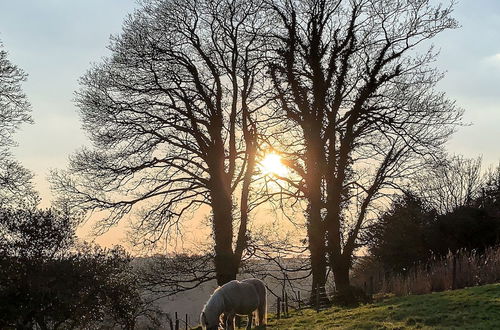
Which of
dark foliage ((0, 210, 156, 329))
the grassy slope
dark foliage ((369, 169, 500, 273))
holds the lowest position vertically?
the grassy slope

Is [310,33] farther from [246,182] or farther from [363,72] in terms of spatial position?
[246,182]

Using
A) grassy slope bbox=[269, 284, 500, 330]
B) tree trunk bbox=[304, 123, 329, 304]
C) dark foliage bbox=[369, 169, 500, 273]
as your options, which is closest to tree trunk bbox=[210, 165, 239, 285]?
tree trunk bbox=[304, 123, 329, 304]

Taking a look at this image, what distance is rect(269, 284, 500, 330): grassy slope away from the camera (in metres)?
14.7

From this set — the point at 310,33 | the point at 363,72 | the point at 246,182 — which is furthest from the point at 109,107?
the point at 363,72

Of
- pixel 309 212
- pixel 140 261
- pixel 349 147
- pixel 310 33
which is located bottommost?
pixel 140 261

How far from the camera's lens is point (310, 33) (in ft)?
92.5

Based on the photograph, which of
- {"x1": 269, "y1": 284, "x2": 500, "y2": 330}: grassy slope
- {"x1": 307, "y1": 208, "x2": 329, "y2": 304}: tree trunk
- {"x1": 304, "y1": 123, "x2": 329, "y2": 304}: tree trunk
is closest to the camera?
{"x1": 269, "y1": 284, "x2": 500, "y2": 330}: grassy slope

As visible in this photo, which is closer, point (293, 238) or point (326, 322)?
point (326, 322)

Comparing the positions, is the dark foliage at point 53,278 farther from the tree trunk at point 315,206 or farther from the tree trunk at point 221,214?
the tree trunk at point 315,206

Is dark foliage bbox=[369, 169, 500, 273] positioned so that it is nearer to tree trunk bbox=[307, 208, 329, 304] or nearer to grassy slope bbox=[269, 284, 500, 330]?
tree trunk bbox=[307, 208, 329, 304]

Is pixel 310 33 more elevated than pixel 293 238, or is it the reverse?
pixel 310 33

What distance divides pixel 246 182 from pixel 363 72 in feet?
23.5

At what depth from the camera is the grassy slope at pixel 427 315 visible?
48.2 ft

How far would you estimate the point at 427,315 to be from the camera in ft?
52.1
